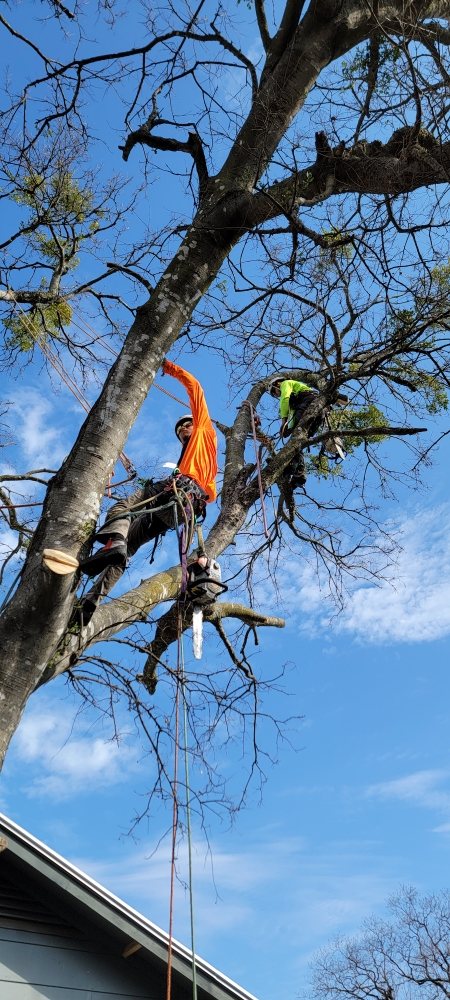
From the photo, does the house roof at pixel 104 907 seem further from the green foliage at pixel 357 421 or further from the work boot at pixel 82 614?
the green foliage at pixel 357 421

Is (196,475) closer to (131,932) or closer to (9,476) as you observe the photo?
(9,476)

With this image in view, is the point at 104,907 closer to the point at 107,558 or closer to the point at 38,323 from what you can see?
the point at 107,558

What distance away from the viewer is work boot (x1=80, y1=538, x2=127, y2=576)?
485 cm

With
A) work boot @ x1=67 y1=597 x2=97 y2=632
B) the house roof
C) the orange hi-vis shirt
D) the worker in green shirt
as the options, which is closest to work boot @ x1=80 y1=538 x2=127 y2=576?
work boot @ x1=67 y1=597 x2=97 y2=632

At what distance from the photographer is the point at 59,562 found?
380 centimetres

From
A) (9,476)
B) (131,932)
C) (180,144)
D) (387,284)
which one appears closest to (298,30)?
(180,144)

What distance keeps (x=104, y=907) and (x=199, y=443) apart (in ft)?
11.5

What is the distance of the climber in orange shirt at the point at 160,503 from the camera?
4934mm

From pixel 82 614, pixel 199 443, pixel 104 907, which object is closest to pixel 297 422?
pixel 199 443

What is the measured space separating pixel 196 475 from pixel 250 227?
6.31 feet

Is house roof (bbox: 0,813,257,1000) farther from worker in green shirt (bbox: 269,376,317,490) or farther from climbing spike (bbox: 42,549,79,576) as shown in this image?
worker in green shirt (bbox: 269,376,317,490)

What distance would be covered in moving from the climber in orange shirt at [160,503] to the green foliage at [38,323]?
4.08ft

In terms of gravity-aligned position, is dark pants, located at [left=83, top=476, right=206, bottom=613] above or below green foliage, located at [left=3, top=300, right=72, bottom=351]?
below

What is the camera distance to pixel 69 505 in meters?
4.23
